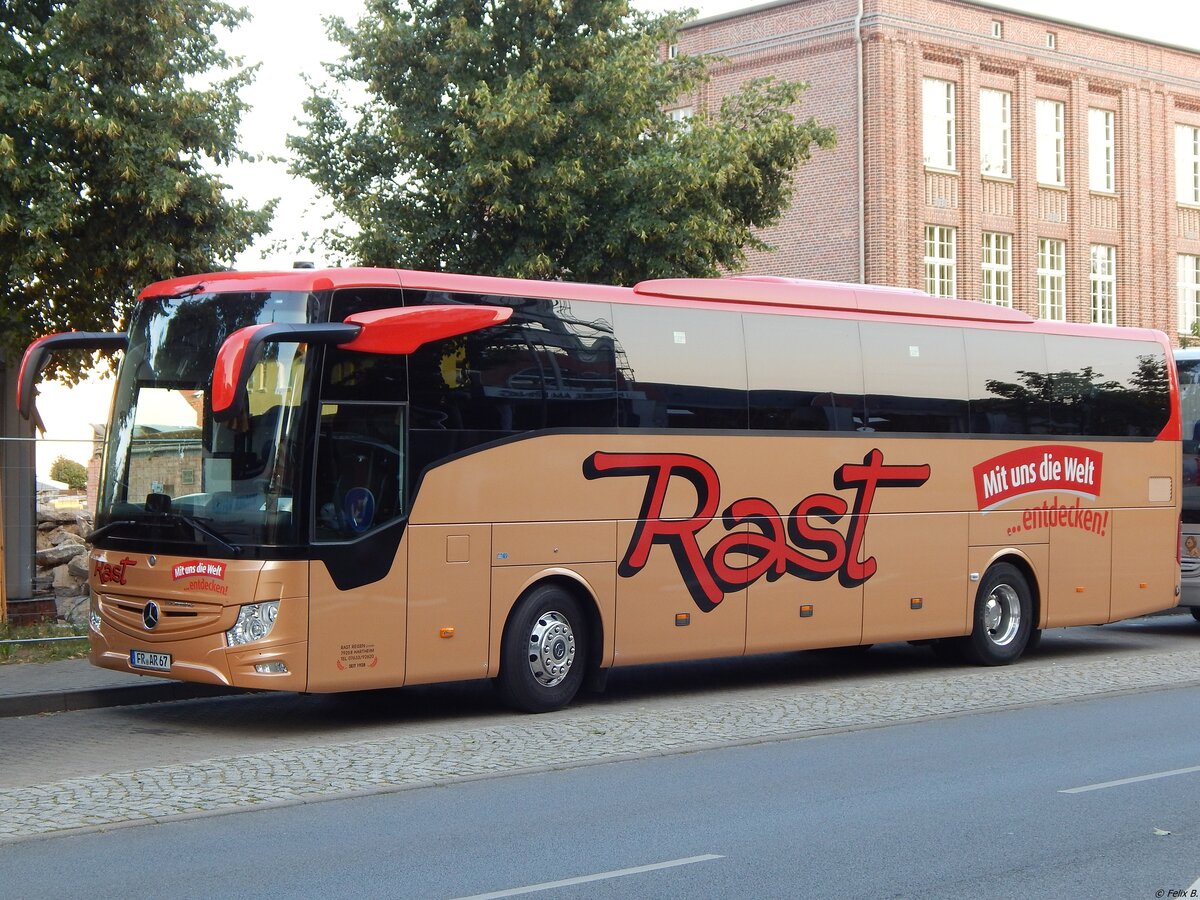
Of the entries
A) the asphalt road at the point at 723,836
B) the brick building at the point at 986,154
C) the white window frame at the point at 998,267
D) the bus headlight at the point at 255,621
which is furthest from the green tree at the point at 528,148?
the white window frame at the point at 998,267

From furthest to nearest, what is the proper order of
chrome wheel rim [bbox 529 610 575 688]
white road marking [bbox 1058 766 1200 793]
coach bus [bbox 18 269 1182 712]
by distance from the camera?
1. chrome wheel rim [bbox 529 610 575 688]
2. coach bus [bbox 18 269 1182 712]
3. white road marking [bbox 1058 766 1200 793]

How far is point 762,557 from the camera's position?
14695mm

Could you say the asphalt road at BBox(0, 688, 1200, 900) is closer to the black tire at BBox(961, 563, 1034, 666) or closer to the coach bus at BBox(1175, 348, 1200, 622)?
the black tire at BBox(961, 563, 1034, 666)

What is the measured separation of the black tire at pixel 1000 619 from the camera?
16.8 meters

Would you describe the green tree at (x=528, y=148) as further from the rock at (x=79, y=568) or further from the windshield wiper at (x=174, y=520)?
the windshield wiper at (x=174, y=520)

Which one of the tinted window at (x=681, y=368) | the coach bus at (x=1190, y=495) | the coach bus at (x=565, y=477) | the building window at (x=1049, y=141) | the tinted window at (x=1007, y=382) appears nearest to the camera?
the coach bus at (x=565, y=477)

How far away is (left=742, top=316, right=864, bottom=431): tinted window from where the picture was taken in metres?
14.6

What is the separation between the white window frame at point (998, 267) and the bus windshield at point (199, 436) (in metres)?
30.0

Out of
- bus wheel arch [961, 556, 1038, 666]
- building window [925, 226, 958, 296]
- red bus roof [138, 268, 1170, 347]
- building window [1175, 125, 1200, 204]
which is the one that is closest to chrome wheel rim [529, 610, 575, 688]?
red bus roof [138, 268, 1170, 347]

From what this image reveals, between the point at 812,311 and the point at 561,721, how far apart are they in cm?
479

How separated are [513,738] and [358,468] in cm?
229

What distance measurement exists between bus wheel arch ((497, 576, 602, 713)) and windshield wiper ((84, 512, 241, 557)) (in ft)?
7.88

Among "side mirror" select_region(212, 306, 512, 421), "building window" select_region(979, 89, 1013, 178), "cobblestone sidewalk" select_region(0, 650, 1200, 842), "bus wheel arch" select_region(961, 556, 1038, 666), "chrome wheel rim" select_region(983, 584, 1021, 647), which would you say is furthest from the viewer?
"building window" select_region(979, 89, 1013, 178)

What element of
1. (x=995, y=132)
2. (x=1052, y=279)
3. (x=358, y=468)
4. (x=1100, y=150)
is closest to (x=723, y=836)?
(x=358, y=468)
